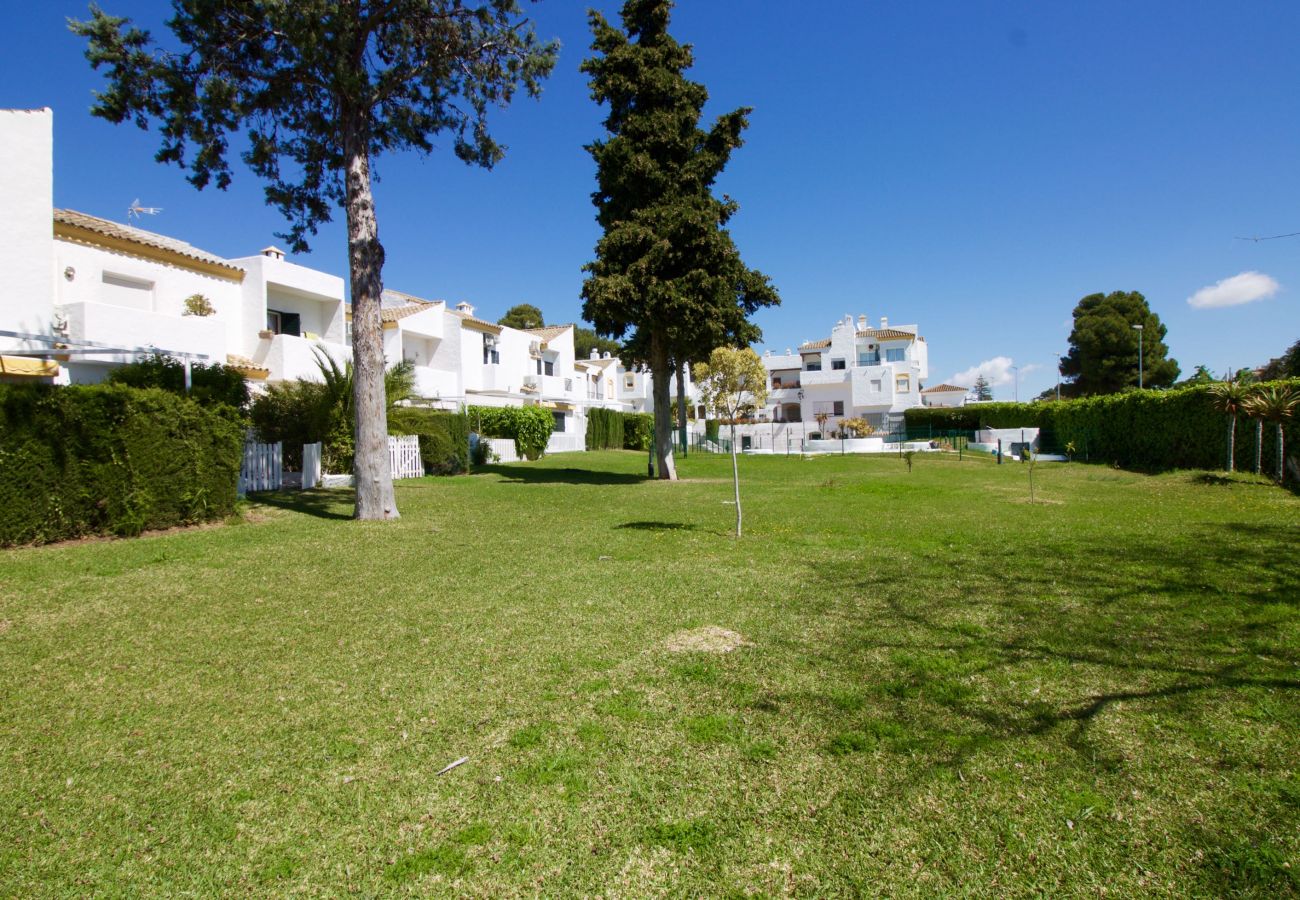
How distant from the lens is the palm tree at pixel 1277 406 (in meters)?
16.5

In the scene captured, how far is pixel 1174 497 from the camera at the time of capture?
15.0 m

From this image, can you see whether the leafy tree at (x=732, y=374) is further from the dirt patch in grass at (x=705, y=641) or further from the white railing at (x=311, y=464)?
the dirt patch in grass at (x=705, y=641)

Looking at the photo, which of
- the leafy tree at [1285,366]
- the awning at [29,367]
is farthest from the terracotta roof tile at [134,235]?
the leafy tree at [1285,366]

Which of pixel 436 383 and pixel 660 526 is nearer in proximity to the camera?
pixel 660 526

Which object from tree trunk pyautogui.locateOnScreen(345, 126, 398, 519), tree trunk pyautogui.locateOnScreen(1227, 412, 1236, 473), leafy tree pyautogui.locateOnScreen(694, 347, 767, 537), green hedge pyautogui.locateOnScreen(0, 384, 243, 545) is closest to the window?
tree trunk pyautogui.locateOnScreen(345, 126, 398, 519)

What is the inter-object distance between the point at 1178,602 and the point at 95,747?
312 inches

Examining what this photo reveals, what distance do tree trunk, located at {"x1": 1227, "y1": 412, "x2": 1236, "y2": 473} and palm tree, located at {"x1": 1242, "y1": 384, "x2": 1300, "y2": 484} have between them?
123cm

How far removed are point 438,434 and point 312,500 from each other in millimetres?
6694

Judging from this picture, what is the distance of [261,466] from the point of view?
1630 cm

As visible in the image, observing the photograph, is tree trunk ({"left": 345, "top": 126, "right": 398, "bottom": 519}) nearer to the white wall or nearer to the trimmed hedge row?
the white wall

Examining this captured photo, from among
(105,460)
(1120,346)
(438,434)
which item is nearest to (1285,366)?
(1120,346)

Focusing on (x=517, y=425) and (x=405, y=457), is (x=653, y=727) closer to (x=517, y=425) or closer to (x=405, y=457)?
(x=405, y=457)

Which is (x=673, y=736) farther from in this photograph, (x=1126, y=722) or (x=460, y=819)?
(x=1126, y=722)

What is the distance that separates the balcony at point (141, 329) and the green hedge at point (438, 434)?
521 centimetres
